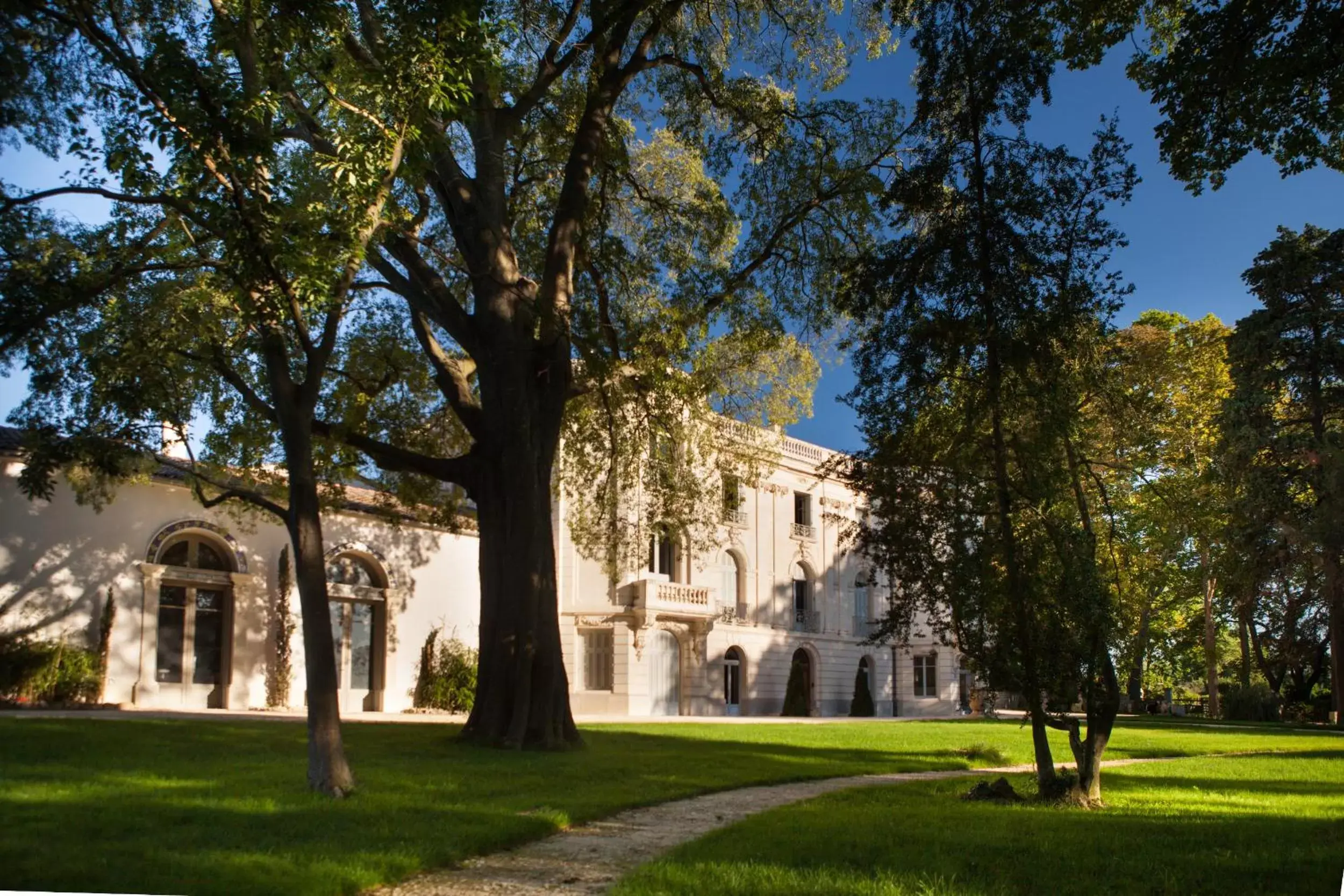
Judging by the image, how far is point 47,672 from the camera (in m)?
19.2

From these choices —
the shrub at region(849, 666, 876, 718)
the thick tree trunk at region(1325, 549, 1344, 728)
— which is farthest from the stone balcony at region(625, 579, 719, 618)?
the thick tree trunk at region(1325, 549, 1344, 728)

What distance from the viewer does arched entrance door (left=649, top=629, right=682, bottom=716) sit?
105 ft

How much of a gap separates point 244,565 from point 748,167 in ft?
44.1

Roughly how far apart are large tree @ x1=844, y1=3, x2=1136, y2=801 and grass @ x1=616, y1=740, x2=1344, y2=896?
1204mm

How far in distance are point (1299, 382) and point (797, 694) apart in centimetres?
2856

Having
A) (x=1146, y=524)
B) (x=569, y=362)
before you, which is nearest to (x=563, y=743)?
(x=569, y=362)

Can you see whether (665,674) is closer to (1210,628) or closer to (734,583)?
(734,583)

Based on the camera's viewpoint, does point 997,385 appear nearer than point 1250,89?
No

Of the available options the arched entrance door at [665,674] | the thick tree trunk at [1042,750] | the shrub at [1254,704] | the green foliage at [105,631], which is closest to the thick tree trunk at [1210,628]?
the shrub at [1254,704]

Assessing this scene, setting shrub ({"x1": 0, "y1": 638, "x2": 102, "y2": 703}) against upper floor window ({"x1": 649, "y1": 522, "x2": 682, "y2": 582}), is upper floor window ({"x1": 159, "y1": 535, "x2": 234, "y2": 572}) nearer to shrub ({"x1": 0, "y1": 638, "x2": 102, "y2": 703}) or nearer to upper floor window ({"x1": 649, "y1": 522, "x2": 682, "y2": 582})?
shrub ({"x1": 0, "y1": 638, "x2": 102, "y2": 703})

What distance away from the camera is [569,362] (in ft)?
48.6

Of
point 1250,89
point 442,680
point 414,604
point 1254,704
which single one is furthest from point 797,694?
point 1250,89

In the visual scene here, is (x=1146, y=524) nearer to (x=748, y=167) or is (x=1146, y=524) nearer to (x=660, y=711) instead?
(x=748, y=167)

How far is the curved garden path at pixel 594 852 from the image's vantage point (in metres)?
→ 5.86
